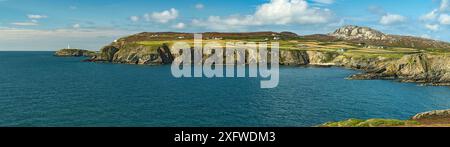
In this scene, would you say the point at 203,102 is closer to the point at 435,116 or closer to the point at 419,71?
the point at 435,116

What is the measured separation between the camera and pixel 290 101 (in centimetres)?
9650

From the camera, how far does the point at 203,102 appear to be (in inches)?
3711

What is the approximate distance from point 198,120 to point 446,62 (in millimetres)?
123332

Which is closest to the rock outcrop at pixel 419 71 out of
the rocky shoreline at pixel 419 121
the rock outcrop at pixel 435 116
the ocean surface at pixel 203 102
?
the ocean surface at pixel 203 102

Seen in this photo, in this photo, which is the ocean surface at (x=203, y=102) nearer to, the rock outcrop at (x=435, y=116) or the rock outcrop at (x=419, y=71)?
the rock outcrop at (x=419, y=71)

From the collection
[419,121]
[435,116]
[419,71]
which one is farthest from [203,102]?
[419,71]

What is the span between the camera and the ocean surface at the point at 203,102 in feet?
243

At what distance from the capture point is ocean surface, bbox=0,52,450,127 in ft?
243

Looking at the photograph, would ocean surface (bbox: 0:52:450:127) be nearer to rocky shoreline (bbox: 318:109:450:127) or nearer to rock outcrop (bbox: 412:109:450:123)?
rock outcrop (bbox: 412:109:450:123)
